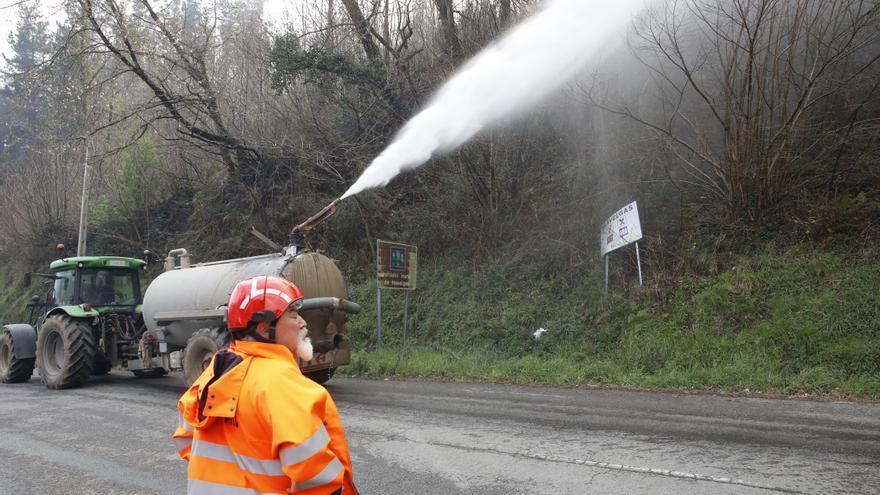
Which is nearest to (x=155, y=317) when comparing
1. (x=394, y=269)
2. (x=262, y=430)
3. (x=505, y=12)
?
(x=394, y=269)

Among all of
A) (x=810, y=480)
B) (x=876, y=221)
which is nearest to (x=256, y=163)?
(x=876, y=221)

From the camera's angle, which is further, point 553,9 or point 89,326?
point 553,9

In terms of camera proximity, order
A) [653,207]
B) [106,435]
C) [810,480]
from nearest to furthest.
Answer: [810,480] < [106,435] < [653,207]

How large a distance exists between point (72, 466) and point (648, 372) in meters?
8.72

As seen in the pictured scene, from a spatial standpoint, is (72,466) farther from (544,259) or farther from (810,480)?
(544,259)

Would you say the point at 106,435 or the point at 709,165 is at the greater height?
the point at 709,165

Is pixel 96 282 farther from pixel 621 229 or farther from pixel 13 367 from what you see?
pixel 621 229

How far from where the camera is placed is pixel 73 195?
106ft

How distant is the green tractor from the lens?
12242 millimetres

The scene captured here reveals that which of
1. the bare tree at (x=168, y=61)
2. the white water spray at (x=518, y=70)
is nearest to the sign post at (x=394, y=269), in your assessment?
the white water spray at (x=518, y=70)

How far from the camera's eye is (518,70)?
1455 cm

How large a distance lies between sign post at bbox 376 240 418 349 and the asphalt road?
15.9 ft

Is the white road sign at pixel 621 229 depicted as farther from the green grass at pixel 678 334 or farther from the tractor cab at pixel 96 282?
the tractor cab at pixel 96 282

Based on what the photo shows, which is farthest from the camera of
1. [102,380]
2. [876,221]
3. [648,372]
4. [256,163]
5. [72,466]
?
[256,163]
